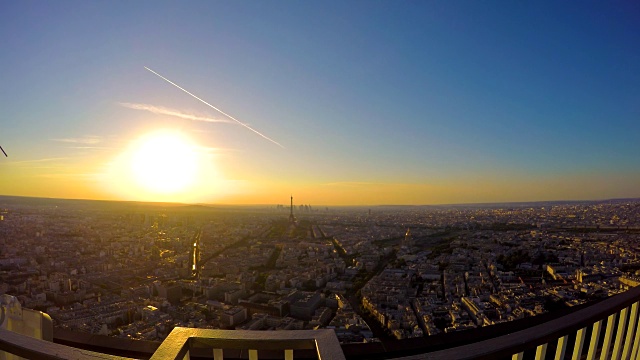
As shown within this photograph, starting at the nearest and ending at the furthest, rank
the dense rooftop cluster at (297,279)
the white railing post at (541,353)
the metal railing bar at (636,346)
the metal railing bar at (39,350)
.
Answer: the metal railing bar at (39,350) < the white railing post at (541,353) < the metal railing bar at (636,346) < the dense rooftop cluster at (297,279)

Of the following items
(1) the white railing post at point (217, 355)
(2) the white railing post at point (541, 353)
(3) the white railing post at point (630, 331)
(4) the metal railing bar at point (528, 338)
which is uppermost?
(4) the metal railing bar at point (528, 338)

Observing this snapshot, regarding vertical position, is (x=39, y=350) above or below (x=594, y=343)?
above

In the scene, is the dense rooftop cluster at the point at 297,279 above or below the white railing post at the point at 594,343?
below

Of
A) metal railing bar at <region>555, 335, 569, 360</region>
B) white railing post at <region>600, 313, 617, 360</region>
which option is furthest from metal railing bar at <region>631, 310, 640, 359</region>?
metal railing bar at <region>555, 335, 569, 360</region>

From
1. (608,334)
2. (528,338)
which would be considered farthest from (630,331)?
(528,338)

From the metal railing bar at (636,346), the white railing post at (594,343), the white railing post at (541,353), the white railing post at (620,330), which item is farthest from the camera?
the metal railing bar at (636,346)

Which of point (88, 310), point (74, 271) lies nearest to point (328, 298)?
point (88, 310)

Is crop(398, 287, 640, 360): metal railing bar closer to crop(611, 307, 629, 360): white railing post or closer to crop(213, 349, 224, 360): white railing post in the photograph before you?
crop(611, 307, 629, 360): white railing post

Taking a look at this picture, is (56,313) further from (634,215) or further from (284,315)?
(634,215)

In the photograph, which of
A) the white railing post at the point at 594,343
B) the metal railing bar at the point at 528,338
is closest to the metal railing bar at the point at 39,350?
the metal railing bar at the point at 528,338

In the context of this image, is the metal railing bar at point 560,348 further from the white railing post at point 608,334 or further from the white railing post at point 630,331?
the white railing post at point 630,331

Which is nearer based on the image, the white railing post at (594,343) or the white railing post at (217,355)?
the white railing post at (217,355)

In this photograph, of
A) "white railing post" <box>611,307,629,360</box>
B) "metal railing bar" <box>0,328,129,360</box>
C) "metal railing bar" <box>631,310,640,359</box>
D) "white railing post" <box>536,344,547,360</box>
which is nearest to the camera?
"metal railing bar" <box>0,328,129,360</box>

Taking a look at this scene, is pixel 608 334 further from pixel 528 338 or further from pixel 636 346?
pixel 528 338
